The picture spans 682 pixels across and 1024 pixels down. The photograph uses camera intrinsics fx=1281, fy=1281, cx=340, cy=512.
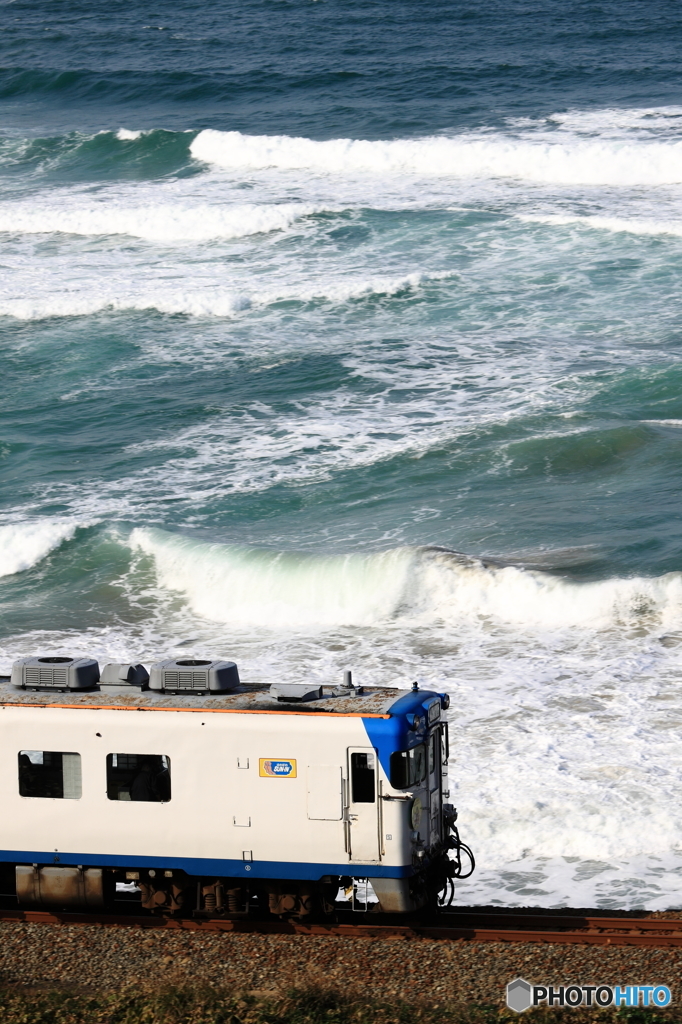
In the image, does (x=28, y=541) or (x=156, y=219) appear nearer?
(x=28, y=541)

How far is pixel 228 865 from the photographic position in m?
12.3

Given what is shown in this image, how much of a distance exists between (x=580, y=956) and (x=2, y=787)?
19.1 ft

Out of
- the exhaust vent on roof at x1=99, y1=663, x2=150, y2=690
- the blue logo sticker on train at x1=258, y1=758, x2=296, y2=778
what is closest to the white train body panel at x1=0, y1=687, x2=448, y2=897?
the blue logo sticker on train at x1=258, y1=758, x2=296, y2=778

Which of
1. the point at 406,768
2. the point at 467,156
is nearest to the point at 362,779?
the point at 406,768

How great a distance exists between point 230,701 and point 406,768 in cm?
186

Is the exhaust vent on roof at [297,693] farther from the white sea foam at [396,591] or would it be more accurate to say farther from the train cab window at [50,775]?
the white sea foam at [396,591]

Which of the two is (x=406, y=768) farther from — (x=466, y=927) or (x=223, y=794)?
(x=466, y=927)

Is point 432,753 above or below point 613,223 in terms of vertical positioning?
above

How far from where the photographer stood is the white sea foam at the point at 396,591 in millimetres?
21578

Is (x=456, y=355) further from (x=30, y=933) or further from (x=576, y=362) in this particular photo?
(x=30, y=933)

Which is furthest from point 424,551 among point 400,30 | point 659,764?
point 400,30

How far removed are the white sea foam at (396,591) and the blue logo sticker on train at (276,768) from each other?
10085mm

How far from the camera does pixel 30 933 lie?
12.7 m

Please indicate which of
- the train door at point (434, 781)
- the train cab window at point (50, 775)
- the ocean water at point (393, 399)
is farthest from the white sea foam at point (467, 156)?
the train cab window at point (50, 775)
